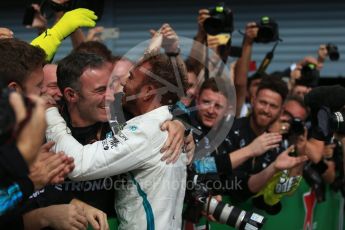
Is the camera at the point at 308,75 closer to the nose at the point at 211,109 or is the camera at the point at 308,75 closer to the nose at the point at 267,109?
the nose at the point at 267,109

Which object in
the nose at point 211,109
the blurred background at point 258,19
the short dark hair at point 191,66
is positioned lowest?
the blurred background at point 258,19

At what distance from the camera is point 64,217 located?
2.35 meters

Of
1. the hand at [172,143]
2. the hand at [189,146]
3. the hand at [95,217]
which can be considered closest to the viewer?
the hand at [95,217]

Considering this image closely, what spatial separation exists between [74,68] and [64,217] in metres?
0.75

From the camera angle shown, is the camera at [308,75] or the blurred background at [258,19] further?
the blurred background at [258,19]

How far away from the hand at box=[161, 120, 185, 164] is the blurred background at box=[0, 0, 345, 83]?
6757 mm

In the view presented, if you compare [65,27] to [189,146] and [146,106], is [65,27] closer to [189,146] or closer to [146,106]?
[146,106]

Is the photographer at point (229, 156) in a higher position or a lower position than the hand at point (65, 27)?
lower

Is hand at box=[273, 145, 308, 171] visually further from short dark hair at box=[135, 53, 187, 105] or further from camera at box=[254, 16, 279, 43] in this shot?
camera at box=[254, 16, 279, 43]

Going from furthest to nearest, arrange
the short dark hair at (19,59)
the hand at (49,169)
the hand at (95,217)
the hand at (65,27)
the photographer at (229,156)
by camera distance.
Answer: the photographer at (229,156)
the hand at (65,27)
the hand at (95,217)
the short dark hair at (19,59)
the hand at (49,169)

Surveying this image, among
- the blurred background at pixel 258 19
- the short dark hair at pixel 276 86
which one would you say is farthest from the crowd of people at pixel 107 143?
the blurred background at pixel 258 19

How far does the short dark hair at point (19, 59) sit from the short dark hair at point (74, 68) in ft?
0.89

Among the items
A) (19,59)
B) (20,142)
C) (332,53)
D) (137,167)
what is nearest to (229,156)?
(137,167)

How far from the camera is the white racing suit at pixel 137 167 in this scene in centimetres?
253
